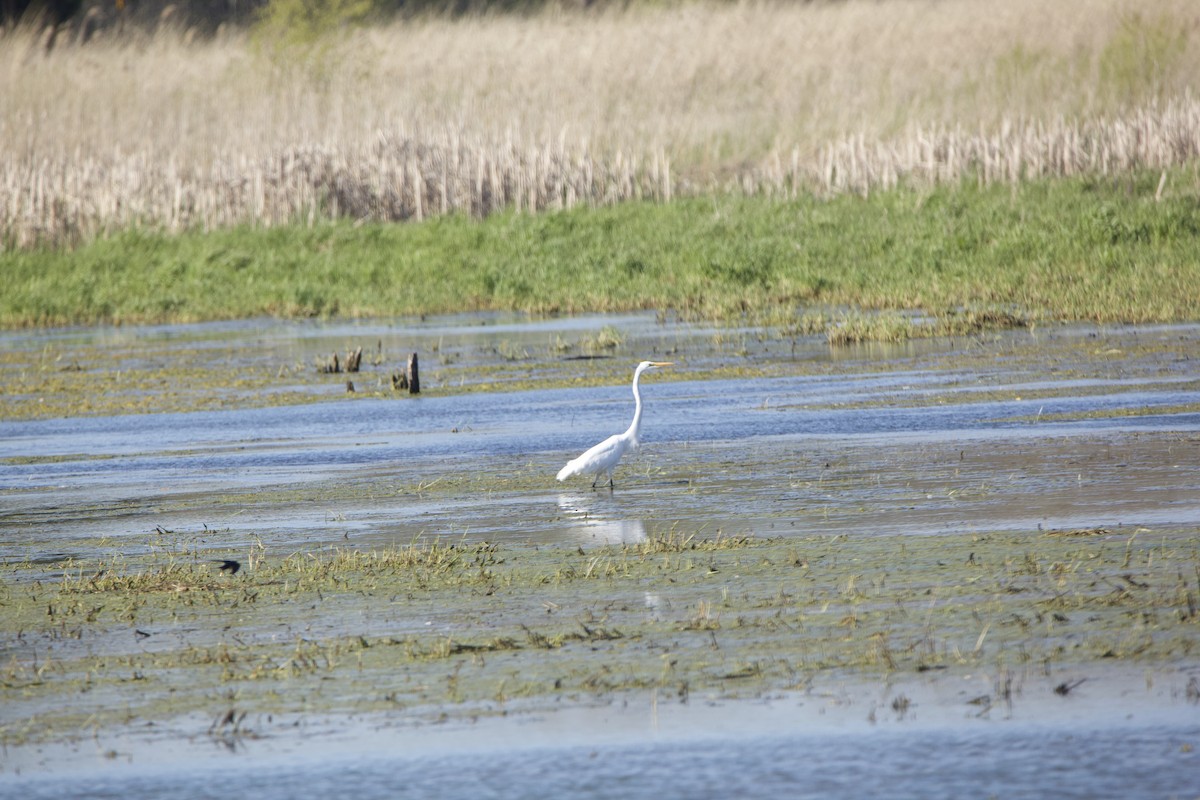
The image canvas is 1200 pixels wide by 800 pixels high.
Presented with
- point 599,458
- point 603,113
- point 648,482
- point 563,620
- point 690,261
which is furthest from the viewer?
point 603,113

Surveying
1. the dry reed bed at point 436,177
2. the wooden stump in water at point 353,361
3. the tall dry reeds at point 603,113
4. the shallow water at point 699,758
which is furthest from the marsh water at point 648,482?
the tall dry reeds at point 603,113

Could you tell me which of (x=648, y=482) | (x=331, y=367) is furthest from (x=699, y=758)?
(x=331, y=367)

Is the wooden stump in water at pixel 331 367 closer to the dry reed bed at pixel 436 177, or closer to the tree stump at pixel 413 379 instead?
the tree stump at pixel 413 379

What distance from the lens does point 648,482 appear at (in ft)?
36.3

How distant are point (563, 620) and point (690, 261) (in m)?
16.1

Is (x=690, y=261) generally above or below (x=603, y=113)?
below

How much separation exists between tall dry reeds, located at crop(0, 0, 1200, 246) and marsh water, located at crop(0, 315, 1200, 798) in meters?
5.76

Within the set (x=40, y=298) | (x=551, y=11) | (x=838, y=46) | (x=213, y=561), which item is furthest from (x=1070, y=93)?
(x=213, y=561)

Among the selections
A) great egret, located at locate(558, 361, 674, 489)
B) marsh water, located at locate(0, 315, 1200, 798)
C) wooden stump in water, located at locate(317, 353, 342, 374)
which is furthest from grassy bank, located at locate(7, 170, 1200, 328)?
great egret, located at locate(558, 361, 674, 489)

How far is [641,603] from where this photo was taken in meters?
7.65

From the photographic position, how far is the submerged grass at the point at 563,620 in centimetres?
648

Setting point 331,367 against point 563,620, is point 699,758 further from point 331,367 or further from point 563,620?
point 331,367

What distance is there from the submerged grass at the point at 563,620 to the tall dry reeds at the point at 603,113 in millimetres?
17827

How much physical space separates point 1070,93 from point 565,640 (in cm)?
2406
